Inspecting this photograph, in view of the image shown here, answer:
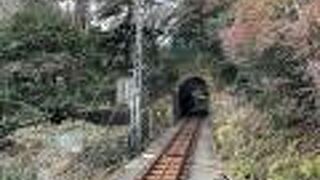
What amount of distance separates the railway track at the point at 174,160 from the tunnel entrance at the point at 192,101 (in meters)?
14.5

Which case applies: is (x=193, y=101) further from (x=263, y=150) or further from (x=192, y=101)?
(x=263, y=150)

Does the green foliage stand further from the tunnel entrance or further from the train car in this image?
the train car

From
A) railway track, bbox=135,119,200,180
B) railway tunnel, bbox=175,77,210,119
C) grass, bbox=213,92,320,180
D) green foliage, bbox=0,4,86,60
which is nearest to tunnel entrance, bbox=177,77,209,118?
railway tunnel, bbox=175,77,210,119

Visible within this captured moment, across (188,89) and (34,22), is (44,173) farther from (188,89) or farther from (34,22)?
(188,89)

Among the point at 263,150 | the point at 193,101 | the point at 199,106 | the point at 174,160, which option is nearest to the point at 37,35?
the point at 174,160

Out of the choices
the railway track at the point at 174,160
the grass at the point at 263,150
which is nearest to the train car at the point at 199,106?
the railway track at the point at 174,160

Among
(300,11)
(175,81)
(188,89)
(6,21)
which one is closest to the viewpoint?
(300,11)

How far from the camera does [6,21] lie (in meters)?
32.3

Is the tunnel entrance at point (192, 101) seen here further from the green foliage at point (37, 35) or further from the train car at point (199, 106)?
the green foliage at point (37, 35)

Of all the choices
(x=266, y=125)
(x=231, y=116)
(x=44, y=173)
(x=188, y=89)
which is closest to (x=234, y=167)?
(x=266, y=125)

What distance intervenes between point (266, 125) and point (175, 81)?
24124 millimetres

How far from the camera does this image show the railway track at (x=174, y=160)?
21453mm

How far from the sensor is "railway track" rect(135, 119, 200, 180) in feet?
70.4

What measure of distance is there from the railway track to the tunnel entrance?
47.7 ft
